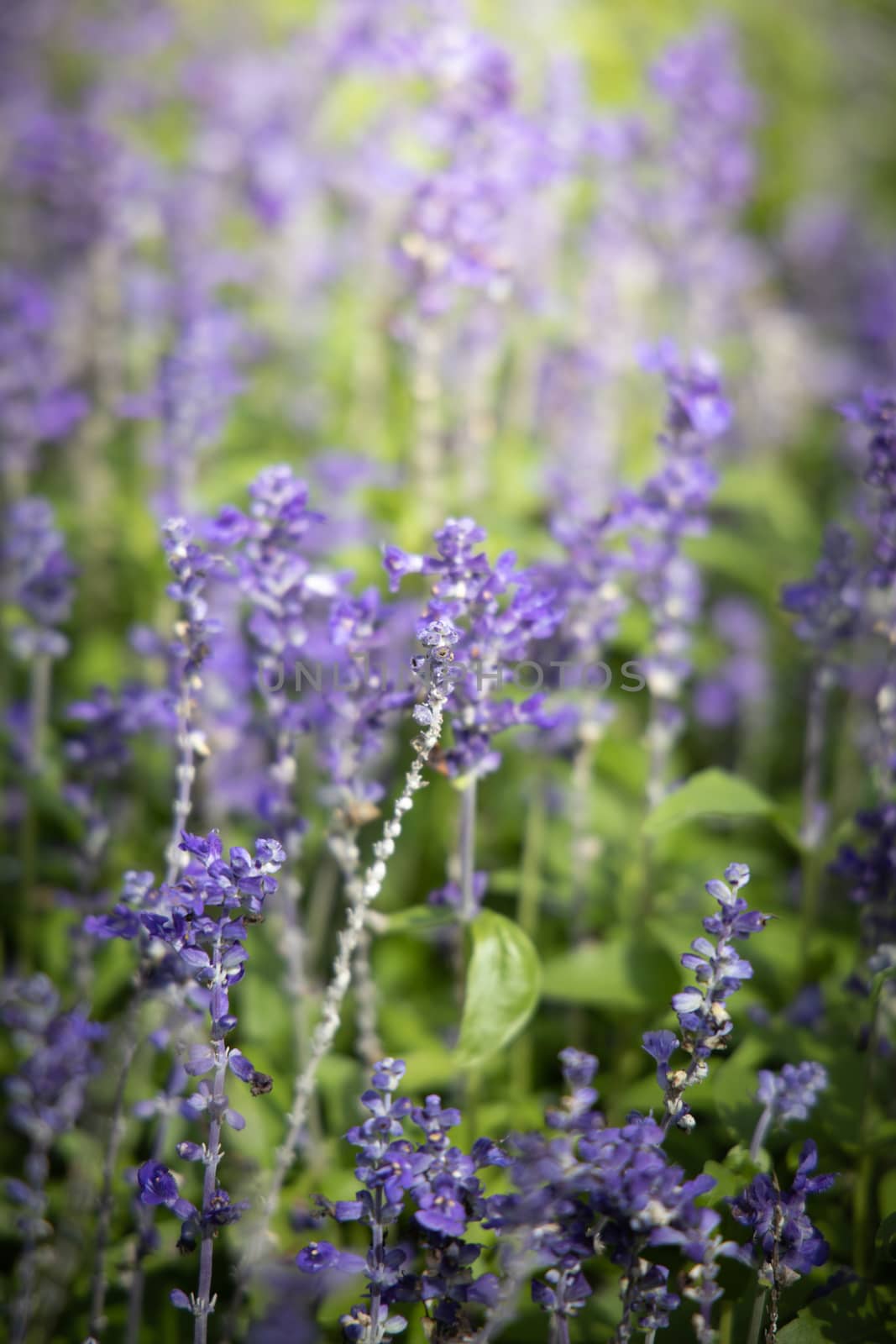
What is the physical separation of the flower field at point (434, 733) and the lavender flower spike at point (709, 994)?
0.4 inches

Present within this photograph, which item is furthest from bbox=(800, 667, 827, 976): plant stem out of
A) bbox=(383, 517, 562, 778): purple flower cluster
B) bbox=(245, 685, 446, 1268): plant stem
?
bbox=(245, 685, 446, 1268): plant stem

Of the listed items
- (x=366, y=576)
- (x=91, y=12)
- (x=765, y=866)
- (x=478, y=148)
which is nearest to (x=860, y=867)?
(x=765, y=866)

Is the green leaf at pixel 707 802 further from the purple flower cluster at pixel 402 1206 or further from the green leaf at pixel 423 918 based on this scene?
the purple flower cluster at pixel 402 1206

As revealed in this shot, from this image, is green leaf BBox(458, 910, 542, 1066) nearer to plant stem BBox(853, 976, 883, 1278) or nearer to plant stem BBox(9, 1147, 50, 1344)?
plant stem BBox(853, 976, 883, 1278)

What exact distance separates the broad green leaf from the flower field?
1 cm

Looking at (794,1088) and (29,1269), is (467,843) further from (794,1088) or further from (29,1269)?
(29,1269)

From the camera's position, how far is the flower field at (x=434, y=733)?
78.1 inches

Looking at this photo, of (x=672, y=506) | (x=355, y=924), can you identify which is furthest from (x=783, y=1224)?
(x=672, y=506)

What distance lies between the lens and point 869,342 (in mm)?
6234

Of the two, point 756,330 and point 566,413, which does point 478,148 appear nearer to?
point 566,413

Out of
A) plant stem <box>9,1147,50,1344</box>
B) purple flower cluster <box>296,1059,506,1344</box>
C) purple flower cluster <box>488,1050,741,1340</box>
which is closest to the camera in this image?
purple flower cluster <box>488,1050,741,1340</box>

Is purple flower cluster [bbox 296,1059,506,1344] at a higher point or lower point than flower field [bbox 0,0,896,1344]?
lower

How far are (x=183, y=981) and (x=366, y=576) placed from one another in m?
2.11

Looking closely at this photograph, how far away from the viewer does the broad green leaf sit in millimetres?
2830
